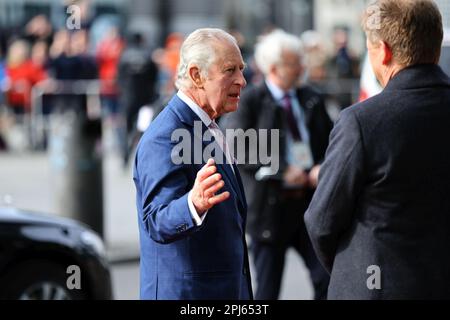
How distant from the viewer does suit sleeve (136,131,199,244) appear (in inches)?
154

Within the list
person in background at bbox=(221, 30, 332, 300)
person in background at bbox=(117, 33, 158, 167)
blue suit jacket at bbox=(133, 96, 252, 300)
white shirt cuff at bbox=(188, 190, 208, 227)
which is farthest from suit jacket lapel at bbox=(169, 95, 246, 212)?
person in background at bbox=(117, 33, 158, 167)

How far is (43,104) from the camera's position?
792 inches

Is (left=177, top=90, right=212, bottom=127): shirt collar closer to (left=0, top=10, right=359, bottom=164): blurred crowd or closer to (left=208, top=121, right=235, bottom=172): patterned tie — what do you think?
(left=208, top=121, right=235, bottom=172): patterned tie

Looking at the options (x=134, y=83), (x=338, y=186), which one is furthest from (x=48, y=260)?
(x=134, y=83)

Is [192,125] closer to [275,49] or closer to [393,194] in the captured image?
[393,194]

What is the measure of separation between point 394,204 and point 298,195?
121 inches

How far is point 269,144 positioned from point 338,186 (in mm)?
3039

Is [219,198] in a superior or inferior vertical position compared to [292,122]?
inferior

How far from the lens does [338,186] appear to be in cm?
384

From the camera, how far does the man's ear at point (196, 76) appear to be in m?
4.21

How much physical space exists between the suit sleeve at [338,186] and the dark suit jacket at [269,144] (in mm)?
2676

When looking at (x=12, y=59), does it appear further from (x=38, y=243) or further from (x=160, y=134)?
(x=160, y=134)

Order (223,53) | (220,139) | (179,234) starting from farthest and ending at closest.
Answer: (220,139) → (223,53) → (179,234)
